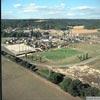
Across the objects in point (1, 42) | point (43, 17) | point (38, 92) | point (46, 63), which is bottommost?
point (38, 92)

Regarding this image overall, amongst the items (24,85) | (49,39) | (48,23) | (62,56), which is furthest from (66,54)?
(24,85)

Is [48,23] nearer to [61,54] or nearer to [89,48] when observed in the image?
[61,54]

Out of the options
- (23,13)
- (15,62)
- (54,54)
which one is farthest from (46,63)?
(23,13)

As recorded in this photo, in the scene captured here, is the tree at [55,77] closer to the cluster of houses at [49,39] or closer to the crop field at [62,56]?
the crop field at [62,56]

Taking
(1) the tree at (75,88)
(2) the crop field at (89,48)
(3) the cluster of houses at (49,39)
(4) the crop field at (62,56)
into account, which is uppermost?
(3) the cluster of houses at (49,39)

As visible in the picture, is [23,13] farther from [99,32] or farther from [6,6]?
[99,32]

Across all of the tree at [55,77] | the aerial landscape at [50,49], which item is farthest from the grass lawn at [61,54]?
the tree at [55,77]

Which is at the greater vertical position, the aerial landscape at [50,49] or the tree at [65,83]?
the aerial landscape at [50,49]

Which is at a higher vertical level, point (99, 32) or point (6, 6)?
point (6, 6)
